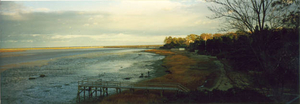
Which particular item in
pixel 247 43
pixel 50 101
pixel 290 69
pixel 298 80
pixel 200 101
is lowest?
pixel 50 101

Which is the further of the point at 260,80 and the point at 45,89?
the point at 45,89

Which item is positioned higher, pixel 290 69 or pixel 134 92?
pixel 290 69

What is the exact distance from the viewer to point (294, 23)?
1102 centimetres

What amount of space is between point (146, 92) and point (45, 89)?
15.9 metres

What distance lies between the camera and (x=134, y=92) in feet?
81.5

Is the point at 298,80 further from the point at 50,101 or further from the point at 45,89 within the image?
the point at 45,89

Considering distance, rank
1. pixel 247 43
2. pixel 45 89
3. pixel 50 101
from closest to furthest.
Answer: pixel 247 43 < pixel 50 101 < pixel 45 89

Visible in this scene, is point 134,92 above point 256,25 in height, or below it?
below

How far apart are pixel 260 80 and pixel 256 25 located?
3.42m

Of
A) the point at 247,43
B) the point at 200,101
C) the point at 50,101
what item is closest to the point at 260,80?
the point at 247,43

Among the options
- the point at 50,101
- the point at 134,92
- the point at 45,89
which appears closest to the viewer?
the point at 50,101

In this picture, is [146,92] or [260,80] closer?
[260,80]

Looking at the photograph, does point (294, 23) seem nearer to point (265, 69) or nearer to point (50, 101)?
point (265, 69)

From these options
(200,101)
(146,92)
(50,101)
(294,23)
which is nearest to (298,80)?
(294,23)
